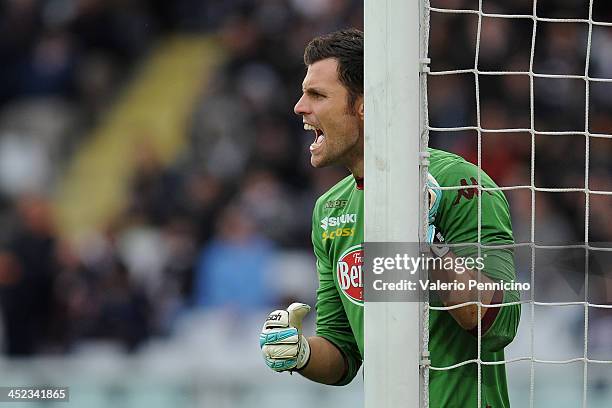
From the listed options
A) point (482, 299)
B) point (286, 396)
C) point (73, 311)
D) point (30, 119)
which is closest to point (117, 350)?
point (73, 311)

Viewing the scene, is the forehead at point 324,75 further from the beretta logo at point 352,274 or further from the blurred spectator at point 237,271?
the blurred spectator at point 237,271

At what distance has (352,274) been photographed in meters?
3.55

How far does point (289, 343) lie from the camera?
11.1 feet

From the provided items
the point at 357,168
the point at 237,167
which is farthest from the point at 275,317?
the point at 237,167

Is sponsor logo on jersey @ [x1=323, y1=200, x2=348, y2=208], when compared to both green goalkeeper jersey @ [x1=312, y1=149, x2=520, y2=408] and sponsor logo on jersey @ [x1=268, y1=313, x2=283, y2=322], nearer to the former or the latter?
green goalkeeper jersey @ [x1=312, y1=149, x2=520, y2=408]

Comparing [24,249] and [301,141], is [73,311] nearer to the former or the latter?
[24,249]

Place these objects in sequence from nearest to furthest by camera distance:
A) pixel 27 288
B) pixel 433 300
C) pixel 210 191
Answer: pixel 433 300 < pixel 27 288 < pixel 210 191

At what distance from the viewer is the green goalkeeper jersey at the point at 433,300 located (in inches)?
124

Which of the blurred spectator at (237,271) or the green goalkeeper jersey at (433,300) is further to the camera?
the blurred spectator at (237,271)

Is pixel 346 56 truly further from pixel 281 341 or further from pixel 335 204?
pixel 281 341

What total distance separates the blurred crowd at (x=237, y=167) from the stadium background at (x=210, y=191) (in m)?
0.01

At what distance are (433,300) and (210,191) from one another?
4.91 meters

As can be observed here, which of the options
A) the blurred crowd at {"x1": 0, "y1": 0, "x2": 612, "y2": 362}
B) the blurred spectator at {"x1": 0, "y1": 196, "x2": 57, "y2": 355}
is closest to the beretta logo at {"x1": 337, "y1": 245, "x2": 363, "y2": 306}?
the blurred crowd at {"x1": 0, "y1": 0, "x2": 612, "y2": 362}

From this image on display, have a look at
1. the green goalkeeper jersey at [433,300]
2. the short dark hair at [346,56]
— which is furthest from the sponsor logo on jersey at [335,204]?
the short dark hair at [346,56]
